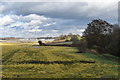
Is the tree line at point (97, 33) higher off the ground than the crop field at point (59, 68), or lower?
higher

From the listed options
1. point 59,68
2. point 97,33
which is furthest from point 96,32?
point 59,68

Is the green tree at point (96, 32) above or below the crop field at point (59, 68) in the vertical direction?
above

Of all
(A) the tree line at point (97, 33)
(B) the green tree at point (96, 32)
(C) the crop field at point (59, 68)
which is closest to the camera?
(C) the crop field at point (59, 68)

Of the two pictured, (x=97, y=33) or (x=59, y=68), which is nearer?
(x=59, y=68)

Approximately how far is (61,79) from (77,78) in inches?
40.1

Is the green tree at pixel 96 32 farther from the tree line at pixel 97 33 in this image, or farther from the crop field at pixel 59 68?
the crop field at pixel 59 68

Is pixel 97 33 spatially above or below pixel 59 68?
above

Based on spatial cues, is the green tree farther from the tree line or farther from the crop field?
the crop field

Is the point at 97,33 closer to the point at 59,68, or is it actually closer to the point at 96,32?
the point at 96,32

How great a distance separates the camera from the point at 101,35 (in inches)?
1671

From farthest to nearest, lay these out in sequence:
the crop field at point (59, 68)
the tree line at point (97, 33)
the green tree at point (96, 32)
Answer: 1. the green tree at point (96, 32)
2. the tree line at point (97, 33)
3. the crop field at point (59, 68)

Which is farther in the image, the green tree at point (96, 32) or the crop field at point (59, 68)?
the green tree at point (96, 32)

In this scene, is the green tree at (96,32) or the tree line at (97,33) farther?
the green tree at (96,32)

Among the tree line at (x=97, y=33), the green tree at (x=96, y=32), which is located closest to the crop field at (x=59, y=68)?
the tree line at (x=97, y=33)
